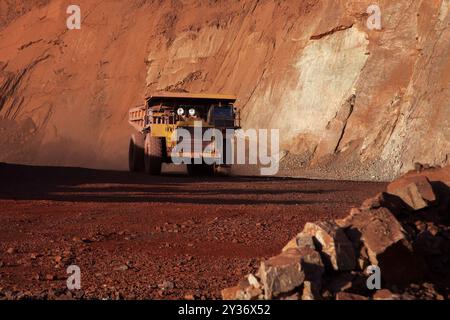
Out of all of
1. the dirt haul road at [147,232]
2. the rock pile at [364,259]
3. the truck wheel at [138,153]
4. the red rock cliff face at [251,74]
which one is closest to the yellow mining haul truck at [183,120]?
the truck wheel at [138,153]

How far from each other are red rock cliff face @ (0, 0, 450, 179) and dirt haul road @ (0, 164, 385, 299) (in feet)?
30.4

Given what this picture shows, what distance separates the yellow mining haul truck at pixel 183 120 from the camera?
21609 mm

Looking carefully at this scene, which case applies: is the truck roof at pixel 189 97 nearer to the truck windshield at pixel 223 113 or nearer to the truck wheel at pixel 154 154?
the truck windshield at pixel 223 113

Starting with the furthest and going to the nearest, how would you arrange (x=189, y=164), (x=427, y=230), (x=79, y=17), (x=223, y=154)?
(x=79, y=17)
(x=189, y=164)
(x=223, y=154)
(x=427, y=230)

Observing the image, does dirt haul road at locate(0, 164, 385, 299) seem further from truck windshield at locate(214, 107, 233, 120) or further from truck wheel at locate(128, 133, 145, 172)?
truck wheel at locate(128, 133, 145, 172)

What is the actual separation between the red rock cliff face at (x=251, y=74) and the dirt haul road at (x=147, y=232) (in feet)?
30.4

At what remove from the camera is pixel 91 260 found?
8.12 meters

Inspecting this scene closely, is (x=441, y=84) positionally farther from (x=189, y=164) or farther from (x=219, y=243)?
(x=219, y=243)

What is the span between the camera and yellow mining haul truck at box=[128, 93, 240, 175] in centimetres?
2161

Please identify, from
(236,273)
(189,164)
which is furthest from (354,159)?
(236,273)

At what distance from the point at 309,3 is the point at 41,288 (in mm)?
31193

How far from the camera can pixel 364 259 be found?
6.27 m

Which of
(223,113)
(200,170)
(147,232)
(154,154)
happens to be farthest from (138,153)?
(147,232)

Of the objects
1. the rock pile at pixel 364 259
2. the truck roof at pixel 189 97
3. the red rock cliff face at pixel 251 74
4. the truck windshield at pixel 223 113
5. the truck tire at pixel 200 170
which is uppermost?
the red rock cliff face at pixel 251 74
